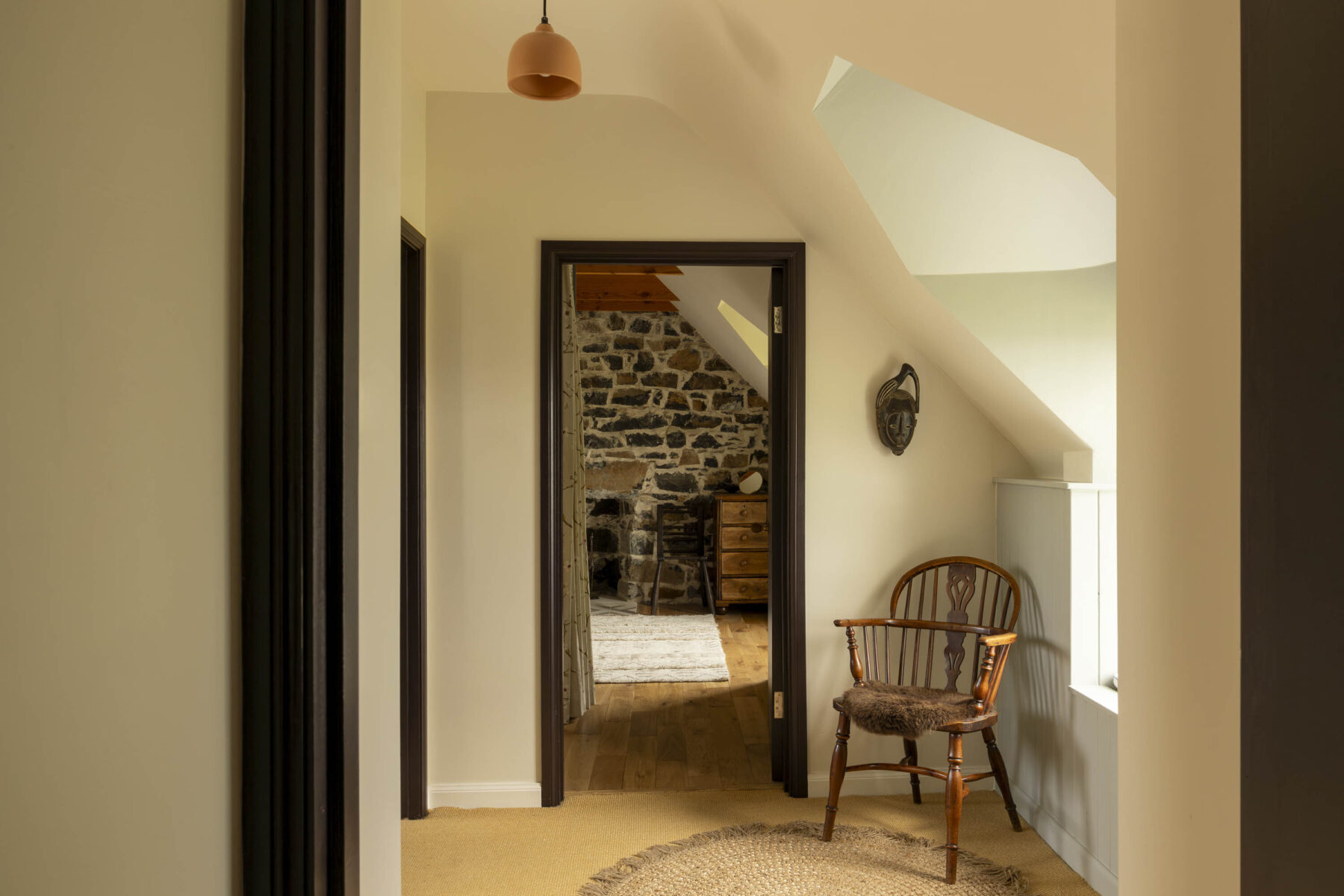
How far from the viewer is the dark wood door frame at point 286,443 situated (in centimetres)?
76

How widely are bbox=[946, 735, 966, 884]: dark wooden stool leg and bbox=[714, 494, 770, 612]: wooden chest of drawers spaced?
150 inches

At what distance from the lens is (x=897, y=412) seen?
311 centimetres

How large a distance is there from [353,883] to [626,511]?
20.1 feet

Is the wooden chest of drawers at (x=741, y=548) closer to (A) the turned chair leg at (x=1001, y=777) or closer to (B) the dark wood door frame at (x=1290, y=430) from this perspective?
(A) the turned chair leg at (x=1001, y=777)

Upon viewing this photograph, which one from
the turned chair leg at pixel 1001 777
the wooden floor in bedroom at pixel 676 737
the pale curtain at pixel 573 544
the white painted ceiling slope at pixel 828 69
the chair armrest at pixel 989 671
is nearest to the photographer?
the white painted ceiling slope at pixel 828 69

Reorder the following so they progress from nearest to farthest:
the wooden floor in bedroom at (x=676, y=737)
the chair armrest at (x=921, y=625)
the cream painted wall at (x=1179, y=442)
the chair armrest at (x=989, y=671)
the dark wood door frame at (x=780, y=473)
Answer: the cream painted wall at (x=1179, y=442) < the chair armrest at (x=989, y=671) < the chair armrest at (x=921, y=625) < the dark wood door frame at (x=780, y=473) < the wooden floor in bedroom at (x=676, y=737)

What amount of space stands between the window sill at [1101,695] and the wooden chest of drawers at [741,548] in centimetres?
379

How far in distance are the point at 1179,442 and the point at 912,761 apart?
2509 millimetres

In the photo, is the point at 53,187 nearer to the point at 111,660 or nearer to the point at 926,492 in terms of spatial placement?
the point at 111,660

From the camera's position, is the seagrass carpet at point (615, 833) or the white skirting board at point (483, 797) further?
the white skirting board at point (483, 797)

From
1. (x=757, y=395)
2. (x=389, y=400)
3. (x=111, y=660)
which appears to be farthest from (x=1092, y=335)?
(x=757, y=395)

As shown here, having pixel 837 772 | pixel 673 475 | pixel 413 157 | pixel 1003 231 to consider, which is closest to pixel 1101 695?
pixel 837 772

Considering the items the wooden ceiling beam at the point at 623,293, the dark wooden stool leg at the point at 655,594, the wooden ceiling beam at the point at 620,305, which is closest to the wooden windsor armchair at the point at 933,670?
the wooden ceiling beam at the point at 623,293

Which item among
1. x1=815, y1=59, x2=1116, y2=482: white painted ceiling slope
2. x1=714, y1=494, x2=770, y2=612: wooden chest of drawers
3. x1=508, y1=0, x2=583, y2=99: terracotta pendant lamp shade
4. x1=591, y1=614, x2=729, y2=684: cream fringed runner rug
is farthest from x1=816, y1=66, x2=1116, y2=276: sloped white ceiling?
x1=714, y1=494, x2=770, y2=612: wooden chest of drawers
